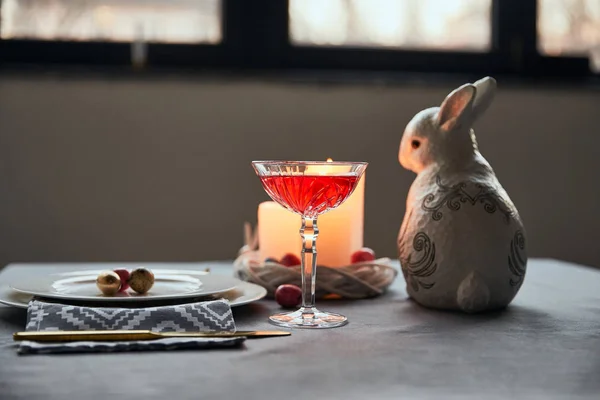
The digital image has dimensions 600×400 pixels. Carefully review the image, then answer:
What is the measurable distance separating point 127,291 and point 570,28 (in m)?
2.29

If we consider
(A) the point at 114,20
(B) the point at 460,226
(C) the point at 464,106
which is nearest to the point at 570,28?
(A) the point at 114,20

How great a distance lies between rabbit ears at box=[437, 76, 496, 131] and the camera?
1.05 meters

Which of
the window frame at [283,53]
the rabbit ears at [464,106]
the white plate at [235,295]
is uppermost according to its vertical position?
the window frame at [283,53]

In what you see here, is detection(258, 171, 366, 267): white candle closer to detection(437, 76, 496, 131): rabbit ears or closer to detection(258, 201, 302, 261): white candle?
detection(258, 201, 302, 261): white candle

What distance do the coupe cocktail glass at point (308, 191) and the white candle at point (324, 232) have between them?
20 cm

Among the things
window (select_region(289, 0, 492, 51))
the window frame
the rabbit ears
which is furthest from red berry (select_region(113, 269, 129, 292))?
window (select_region(289, 0, 492, 51))

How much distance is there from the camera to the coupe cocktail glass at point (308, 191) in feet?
3.03

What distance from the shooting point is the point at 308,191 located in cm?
94

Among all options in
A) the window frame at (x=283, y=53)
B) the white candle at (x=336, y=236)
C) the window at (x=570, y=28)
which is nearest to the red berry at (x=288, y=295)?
the white candle at (x=336, y=236)

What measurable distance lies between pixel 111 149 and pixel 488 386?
1987 mm

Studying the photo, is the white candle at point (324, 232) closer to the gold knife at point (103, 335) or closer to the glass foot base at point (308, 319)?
Answer: the glass foot base at point (308, 319)

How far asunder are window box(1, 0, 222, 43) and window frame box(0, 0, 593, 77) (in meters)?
0.04

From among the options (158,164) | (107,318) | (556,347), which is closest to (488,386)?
(556,347)

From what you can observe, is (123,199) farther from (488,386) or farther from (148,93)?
(488,386)
